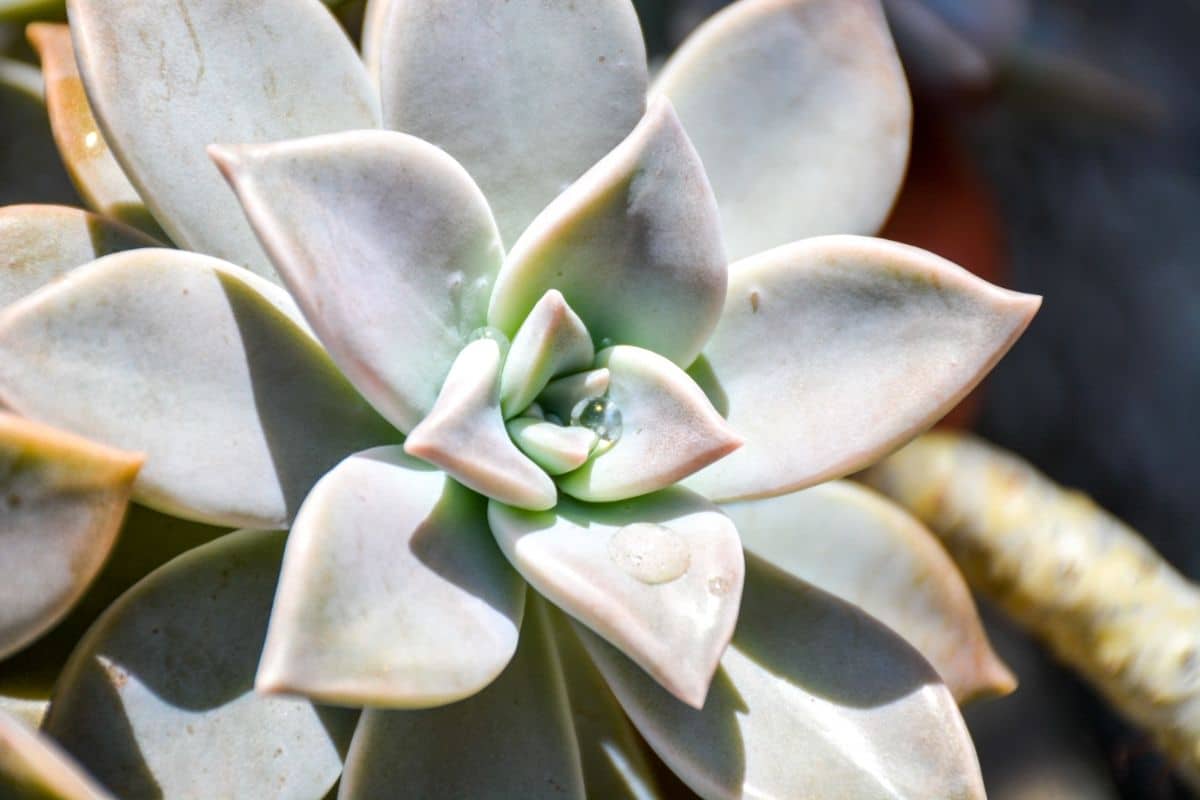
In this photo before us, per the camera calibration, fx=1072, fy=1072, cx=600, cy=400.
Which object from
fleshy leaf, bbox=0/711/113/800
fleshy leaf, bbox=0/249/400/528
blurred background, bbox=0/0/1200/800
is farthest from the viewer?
blurred background, bbox=0/0/1200/800

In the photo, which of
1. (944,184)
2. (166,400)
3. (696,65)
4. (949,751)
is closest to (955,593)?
(949,751)

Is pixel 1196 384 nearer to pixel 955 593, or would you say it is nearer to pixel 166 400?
pixel 955 593

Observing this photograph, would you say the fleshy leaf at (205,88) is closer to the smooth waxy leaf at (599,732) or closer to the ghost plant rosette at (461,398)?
the ghost plant rosette at (461,398)

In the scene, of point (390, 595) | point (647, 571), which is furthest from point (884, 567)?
point (390, 595)

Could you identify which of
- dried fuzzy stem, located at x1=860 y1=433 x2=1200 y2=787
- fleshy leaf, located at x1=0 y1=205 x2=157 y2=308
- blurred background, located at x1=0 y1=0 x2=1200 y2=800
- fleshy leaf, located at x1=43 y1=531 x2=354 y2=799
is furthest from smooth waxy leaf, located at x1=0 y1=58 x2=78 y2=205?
dried fuzzy stem, located at x1=860 y1=433 x2=1200 y2=787

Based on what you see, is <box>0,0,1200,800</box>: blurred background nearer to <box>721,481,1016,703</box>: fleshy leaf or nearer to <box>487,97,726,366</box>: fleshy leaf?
<box>721,481,1016,703</box>: fleshy leaf

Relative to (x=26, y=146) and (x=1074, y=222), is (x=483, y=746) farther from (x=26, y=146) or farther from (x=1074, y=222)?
(x=1074, y=222)
